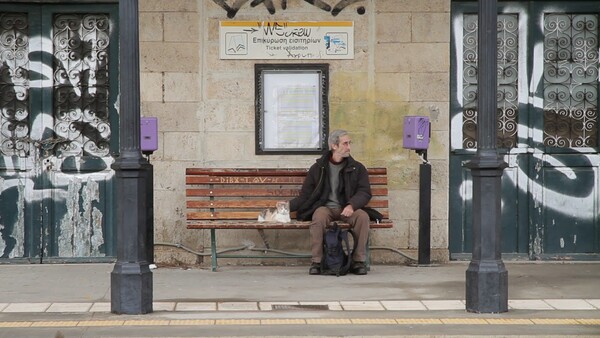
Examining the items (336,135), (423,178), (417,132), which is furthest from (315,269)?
(417,132)

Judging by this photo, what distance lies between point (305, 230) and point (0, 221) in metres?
3.30

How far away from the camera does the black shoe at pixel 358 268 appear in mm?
11500

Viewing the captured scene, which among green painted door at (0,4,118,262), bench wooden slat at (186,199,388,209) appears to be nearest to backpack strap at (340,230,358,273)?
bench wooden slat at (186,199,388,209)

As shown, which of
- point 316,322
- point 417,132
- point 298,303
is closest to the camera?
point 316,322

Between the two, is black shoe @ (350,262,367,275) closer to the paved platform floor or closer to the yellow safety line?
the paved platform floor

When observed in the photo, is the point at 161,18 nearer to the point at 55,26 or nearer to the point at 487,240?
the point at 55,26

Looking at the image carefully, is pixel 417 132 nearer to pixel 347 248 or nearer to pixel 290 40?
pixel 347 248

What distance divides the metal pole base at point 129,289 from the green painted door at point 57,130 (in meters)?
3.32

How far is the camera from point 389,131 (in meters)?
12.3

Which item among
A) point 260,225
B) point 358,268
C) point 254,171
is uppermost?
point 254,171

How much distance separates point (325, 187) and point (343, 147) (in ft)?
1.57

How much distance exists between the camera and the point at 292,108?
12281mm

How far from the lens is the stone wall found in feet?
39.8

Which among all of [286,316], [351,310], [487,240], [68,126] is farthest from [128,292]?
[68,126]
